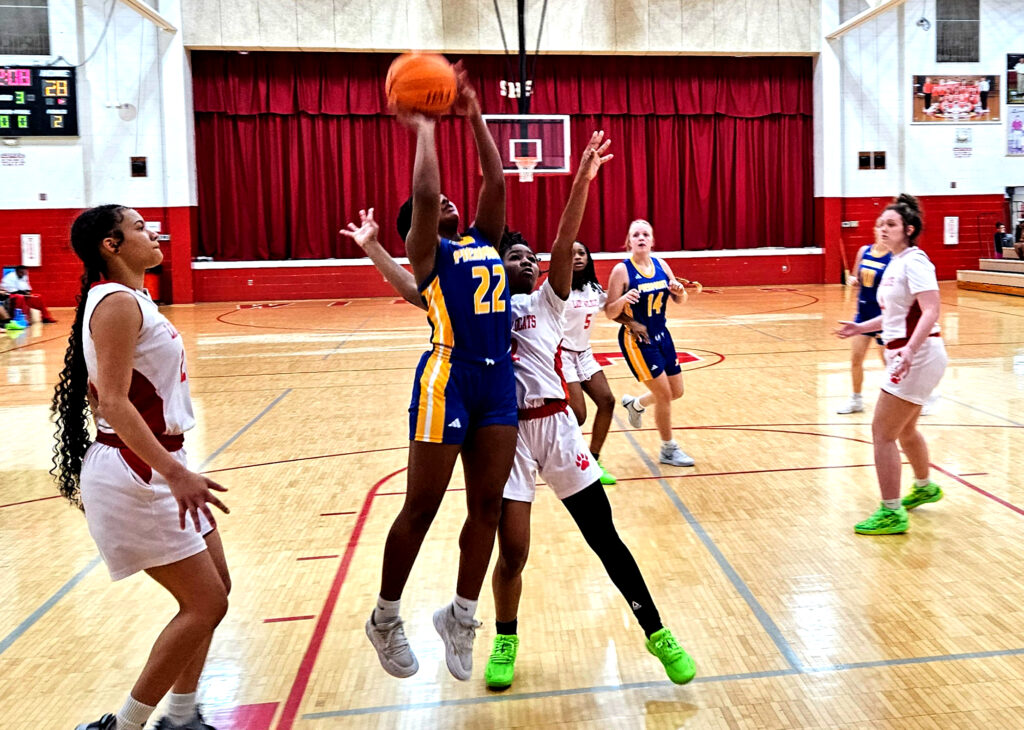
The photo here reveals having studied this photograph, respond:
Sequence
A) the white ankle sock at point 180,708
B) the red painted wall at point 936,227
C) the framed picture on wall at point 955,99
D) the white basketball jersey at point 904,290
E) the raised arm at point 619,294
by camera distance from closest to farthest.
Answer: the white ankle sock at point 180,708 < the white basketball jersey at point 904,290 < the raised arm at point 619,294 < the framed picture on wall at point 955,99 < the red painted wall at point 936,227

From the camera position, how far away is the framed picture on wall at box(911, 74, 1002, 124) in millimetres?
20578

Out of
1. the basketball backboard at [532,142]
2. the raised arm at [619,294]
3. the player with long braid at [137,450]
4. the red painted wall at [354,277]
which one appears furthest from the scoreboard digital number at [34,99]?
the player with long braid at [137,450]

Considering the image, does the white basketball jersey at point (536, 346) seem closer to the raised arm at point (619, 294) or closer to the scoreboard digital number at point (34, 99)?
the raised arm at point (619, 294)

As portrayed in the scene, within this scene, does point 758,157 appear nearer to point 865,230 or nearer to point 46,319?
point 865,230

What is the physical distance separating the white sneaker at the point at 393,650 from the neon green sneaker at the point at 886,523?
8.85 feet

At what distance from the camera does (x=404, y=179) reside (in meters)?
20.6

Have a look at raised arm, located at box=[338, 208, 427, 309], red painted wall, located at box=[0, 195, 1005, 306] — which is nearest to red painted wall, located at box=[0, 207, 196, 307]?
red painted wall, located at box=[0, 195, 1005, 306]

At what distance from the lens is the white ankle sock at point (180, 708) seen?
3027mm

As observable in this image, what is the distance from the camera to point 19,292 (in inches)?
661

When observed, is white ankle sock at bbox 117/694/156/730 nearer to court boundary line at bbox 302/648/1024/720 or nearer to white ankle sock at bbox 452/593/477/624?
court boundary line at bbox 302/648/1024/720

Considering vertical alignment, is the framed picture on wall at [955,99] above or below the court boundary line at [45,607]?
above

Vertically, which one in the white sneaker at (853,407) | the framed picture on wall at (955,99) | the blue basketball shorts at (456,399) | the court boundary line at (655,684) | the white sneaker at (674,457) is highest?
the framed picture on wall at (955,99)

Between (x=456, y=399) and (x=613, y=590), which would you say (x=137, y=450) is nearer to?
(x=456, y=399)

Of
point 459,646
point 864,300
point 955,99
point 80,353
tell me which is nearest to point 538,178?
point 955,99
